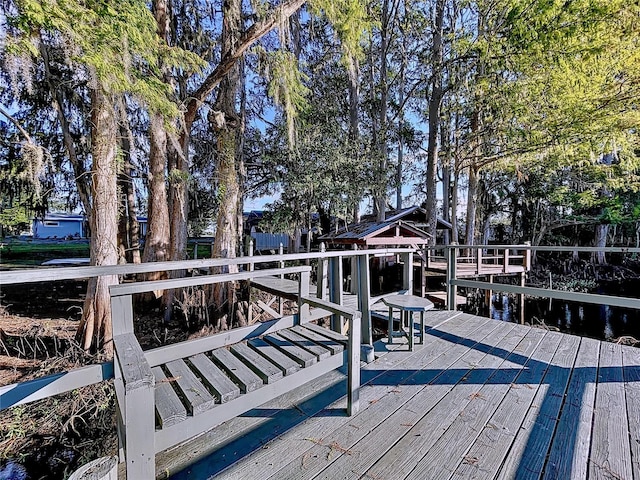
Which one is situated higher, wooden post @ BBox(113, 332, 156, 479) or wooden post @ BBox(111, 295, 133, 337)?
wooden post @ BBox(111, 295, 133, 337)

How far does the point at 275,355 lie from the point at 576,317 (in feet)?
48.0

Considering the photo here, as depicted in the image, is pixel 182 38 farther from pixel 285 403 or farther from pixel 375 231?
pixel 285 403

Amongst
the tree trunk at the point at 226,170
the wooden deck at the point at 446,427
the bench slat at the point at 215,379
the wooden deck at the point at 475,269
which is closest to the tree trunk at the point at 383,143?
the wooden deck at the point at 475,269

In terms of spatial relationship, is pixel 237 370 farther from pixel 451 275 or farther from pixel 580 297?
pixel 451 275

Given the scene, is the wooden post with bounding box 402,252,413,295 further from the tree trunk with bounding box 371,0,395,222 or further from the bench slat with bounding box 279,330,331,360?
the tree trunk with bounding box 371,0,395,222

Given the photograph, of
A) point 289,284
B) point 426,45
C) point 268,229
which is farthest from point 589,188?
point 289,284

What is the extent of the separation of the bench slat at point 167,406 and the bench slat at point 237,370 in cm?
31

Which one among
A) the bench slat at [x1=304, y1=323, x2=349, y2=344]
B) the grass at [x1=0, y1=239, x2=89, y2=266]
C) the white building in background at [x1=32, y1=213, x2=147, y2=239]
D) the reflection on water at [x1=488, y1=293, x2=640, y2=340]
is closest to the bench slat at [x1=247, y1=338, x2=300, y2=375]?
the bench slat at [x1=304, y1=323, x2=349, y2=344]

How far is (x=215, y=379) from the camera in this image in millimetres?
1684

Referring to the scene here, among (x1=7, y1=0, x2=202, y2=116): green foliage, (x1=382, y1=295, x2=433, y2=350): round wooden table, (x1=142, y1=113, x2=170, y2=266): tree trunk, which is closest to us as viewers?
(x1=7, y1=0, x2=202, y2=116): green foliage

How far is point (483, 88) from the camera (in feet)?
29.6

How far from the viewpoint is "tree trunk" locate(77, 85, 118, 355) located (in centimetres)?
467

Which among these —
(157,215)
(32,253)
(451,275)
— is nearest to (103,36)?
(157,215)

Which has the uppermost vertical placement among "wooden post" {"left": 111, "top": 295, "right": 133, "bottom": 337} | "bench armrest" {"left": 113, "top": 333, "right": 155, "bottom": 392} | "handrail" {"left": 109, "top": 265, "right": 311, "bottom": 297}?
"handrail" {"left": 109, "top": 265, "right": 311, "bottom": 297}
